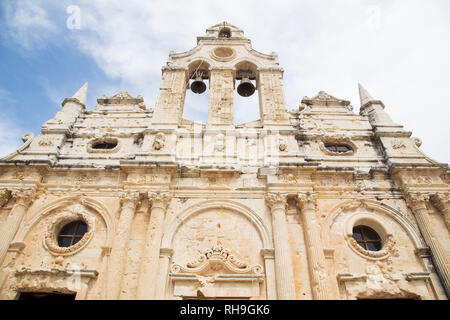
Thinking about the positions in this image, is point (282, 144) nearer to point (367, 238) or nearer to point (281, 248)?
point (281, 248)

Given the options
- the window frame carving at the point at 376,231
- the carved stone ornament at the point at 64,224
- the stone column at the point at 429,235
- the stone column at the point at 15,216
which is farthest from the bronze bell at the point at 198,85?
the stone column at the point at 429,235

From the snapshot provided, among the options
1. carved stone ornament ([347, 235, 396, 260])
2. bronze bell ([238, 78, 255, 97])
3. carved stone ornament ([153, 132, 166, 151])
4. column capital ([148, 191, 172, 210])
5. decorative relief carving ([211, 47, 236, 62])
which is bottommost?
carved stone ornament ([347, 235, 396, 260])

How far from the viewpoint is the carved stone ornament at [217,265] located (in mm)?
7910

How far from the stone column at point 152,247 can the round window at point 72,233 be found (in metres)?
2.26

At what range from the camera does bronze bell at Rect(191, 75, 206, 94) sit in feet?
44.9

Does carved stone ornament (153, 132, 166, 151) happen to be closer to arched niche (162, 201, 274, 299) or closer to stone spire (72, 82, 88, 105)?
arched niche (162, 201, 274, 299)

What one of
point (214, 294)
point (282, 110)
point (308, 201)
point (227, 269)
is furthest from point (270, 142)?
point (214, 294)

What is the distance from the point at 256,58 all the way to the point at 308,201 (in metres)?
7.63

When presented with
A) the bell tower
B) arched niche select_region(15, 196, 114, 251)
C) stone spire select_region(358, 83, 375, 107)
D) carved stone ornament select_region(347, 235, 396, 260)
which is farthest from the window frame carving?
arched niche select_region(15, 196, 114, 251)

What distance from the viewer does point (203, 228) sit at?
8750 mm

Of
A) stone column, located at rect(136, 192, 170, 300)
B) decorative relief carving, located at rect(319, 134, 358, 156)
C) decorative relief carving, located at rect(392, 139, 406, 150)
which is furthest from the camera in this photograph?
decorative relief carving, located at rect(319, 134, 358, 156)

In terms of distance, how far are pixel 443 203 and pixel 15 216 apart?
12253 millimetres

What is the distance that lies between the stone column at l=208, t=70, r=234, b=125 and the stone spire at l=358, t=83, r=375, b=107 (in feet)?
18.2

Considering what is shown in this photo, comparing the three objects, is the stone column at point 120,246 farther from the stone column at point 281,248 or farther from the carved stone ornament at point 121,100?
the carved stone ornament at point 121,100
